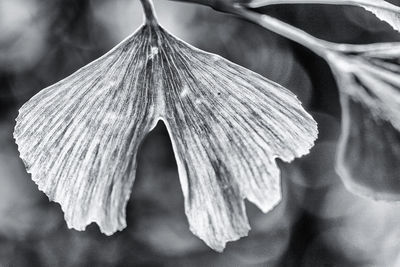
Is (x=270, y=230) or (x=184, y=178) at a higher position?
(x=184, y=178)

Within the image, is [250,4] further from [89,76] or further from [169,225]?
[169,225]

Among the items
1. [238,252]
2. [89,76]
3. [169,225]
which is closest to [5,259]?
[169,225]

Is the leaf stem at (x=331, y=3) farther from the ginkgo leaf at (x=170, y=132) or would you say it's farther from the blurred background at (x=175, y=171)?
the blurred background at (x=175, y=171)

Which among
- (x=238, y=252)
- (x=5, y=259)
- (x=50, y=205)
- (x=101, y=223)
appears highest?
(x=101, y=223)

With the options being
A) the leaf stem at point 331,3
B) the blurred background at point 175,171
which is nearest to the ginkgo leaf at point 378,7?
the leaf stem at point 331,3

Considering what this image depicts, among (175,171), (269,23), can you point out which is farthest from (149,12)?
(175,171)

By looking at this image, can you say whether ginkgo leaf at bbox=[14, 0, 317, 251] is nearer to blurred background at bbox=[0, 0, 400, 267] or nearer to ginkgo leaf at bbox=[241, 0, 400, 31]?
ginkgo leaf at bbox=[241, 0, 400, 31]

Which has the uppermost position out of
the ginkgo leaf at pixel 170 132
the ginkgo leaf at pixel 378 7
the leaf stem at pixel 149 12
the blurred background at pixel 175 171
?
the ginkgo leaf at pixel 378 7
